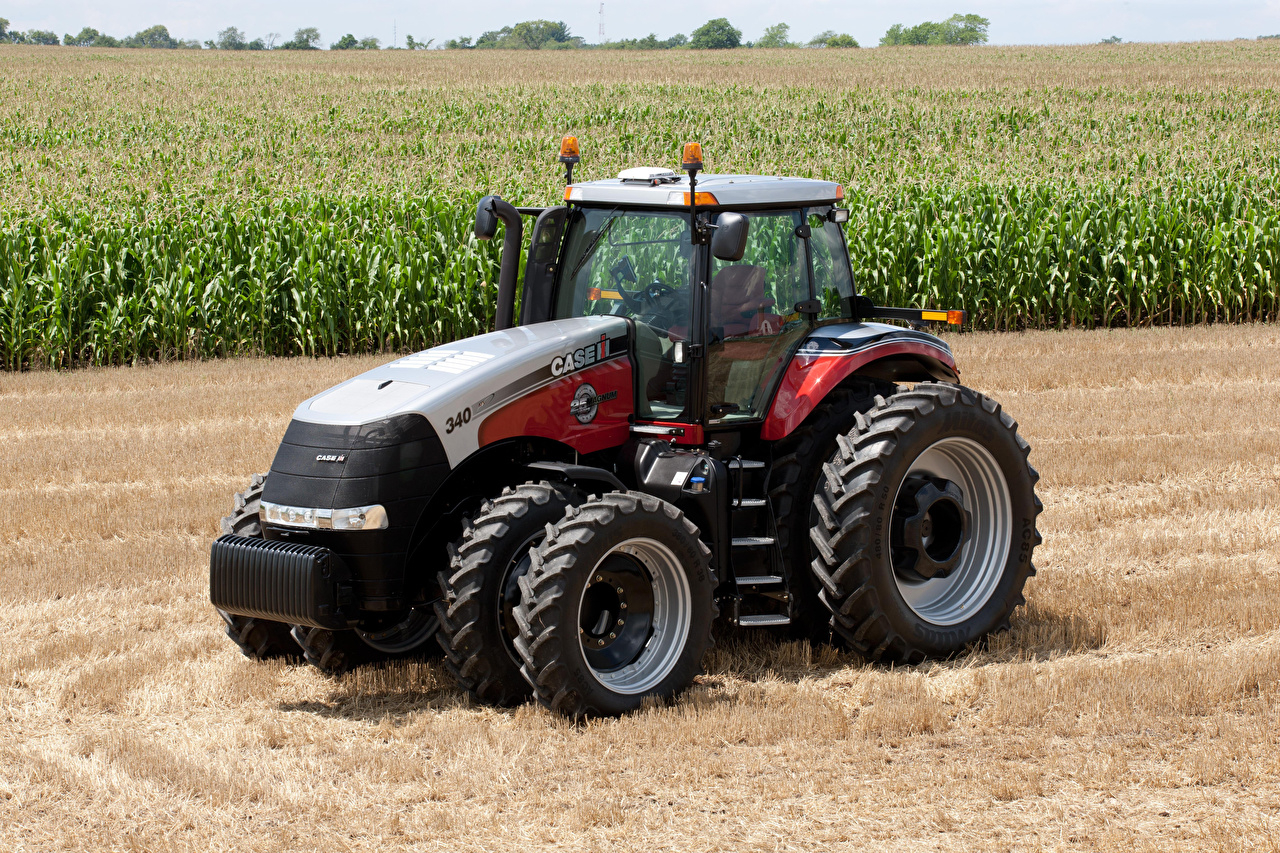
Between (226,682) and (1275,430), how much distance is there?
8.57m

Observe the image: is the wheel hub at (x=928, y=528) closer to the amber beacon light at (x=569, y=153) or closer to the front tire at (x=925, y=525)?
the front tire at (x=925, y=525)

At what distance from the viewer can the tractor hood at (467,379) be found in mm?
5023

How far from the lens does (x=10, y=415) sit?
11766 millimetres

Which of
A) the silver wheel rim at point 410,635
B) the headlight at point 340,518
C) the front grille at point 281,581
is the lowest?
the silver wheel rim at point 410,635

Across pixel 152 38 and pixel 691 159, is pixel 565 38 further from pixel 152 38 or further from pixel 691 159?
pixel 691 159

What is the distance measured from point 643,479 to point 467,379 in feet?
3.14

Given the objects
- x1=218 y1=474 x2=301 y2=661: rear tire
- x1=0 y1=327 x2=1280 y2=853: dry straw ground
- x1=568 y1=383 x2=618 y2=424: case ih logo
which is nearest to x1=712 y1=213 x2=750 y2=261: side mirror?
x1=568 y1=383 x2=618 y2=424: case ih logo

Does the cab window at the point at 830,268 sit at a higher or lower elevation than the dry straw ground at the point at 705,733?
higher

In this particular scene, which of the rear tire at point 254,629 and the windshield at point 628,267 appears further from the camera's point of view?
the windshield at point 628,267

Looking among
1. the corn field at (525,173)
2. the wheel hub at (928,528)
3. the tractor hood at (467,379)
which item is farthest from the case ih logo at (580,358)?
the corn field at (525,173)

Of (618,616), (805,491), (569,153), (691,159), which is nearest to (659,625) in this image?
(618,616)

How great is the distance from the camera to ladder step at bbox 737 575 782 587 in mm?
5641

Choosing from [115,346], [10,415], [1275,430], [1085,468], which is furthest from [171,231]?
[1275,430]

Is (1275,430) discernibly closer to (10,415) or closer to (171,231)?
(10,415)
